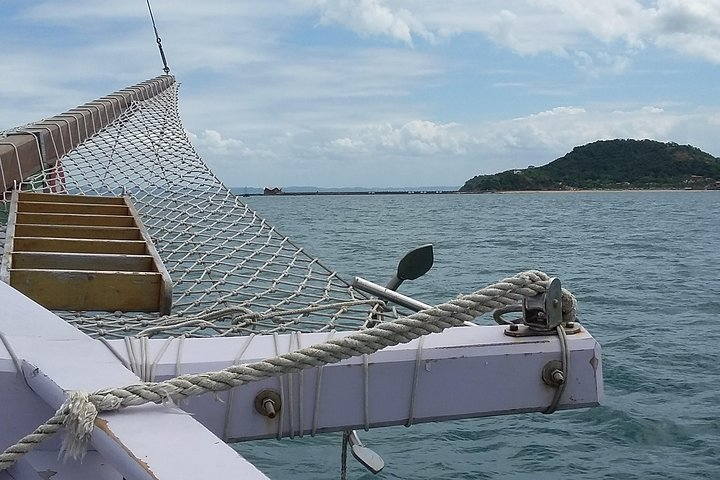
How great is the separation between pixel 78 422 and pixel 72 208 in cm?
263

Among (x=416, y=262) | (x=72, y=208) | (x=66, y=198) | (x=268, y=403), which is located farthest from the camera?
(x=66, y=198)

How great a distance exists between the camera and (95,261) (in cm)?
237

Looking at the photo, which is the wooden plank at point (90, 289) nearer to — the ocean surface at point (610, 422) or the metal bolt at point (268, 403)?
the metal bolt at point (268, 403)

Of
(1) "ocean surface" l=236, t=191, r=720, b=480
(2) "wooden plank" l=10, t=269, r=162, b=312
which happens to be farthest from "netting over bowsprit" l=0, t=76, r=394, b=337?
(1) "ocean surface" l=236, t=191, r=720, b=480

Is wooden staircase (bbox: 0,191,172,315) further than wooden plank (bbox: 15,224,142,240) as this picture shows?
No

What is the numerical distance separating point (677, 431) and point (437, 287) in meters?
5.69

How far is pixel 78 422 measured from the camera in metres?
0.85

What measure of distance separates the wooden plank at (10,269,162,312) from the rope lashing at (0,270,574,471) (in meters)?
1.25

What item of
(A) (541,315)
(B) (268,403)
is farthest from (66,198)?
(A) (541,315)

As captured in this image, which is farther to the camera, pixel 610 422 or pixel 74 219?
pixel 610 422

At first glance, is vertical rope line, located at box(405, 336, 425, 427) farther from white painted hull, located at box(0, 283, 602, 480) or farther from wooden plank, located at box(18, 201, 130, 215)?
wooden plank, located at box(18, 201, 130, 215)

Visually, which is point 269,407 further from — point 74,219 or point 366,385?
point 74,219

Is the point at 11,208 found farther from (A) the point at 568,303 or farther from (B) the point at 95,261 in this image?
(A) the point at 568,303

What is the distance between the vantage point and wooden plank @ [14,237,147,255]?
2535 mm
